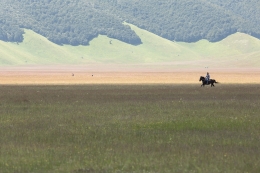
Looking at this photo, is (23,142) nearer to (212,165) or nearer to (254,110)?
(212,165)

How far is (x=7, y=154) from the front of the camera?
22.3 m

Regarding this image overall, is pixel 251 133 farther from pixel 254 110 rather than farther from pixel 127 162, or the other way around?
pixel 254 110

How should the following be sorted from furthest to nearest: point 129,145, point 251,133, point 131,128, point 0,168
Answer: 1. point 131,128
2. point 251,133
3. point 129,145
4. point 0,168

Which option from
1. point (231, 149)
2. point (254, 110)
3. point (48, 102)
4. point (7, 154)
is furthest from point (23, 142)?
point (48, 102)

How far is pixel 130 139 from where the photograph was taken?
82.9ft

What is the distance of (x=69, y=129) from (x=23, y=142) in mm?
3540

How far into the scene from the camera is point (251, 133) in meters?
26.5

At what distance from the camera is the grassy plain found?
66.8 feet

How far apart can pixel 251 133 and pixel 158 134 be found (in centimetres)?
331

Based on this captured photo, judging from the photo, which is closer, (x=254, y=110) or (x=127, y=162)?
(x=127, y=162)

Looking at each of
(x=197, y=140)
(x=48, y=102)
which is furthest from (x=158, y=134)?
(x=48, y=102)

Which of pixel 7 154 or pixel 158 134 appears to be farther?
pixel 158 134

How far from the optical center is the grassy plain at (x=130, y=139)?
2038 centimetres

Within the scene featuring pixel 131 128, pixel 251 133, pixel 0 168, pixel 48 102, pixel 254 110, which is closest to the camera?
pixel 0 168
